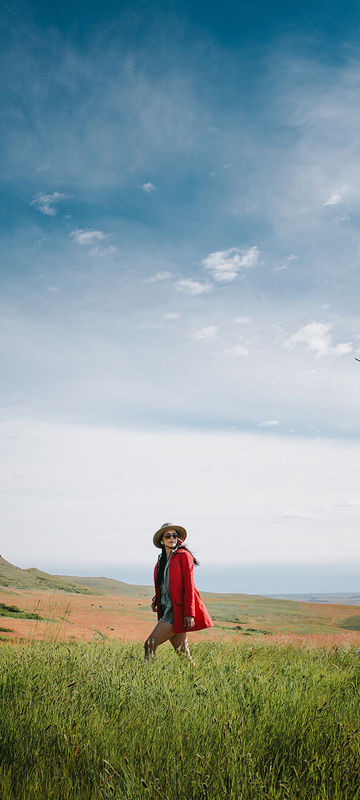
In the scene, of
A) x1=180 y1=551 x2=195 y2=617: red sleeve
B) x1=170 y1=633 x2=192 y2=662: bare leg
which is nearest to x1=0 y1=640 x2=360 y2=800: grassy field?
x1=180 y1=551 x2=195 y2=617: red sleeve

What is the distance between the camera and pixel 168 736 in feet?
10.8

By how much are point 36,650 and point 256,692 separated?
2.95 meters

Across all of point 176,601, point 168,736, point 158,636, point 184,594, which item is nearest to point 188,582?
point 184,594

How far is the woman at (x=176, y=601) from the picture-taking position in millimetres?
6418

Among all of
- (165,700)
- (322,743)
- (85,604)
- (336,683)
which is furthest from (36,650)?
(85,604)

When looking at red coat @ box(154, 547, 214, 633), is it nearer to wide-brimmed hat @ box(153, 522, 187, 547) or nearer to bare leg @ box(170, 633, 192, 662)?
bare leg @ box(170, 633, 192, 662)

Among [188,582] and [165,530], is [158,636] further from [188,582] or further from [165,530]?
[165,530]

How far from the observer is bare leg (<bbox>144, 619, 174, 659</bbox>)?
20.9 ft

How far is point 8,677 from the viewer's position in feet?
14.3

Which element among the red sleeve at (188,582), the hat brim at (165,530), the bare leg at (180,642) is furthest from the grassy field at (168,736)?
the hat brim at (165,530)

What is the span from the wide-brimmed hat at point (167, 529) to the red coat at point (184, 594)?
0.48 m

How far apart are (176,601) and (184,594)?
162mm

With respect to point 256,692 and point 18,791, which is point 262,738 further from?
Result: point 18,791

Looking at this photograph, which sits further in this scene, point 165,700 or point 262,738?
point 165,700
